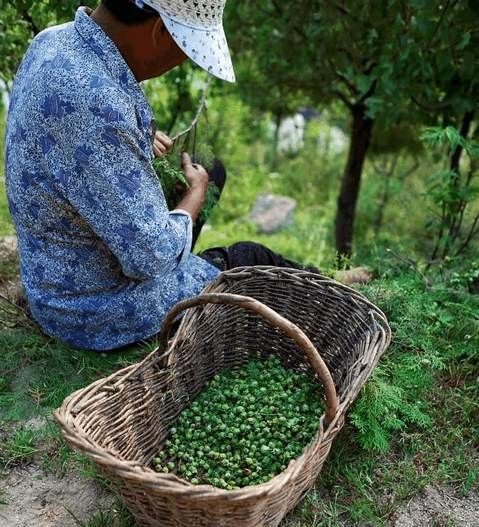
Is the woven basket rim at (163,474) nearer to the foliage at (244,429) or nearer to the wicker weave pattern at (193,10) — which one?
the foliage at (244,429)

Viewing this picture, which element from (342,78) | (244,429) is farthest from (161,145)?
(342,78)

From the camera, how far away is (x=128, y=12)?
2.08 m

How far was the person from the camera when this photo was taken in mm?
2057

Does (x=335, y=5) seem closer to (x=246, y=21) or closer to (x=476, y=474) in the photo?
(x=246, y=21)

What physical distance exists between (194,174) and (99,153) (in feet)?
2.43

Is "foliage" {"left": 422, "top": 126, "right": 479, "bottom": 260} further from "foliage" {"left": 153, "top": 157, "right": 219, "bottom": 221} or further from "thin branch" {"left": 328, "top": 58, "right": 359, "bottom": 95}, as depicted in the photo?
"foliage" {"left": 153, "top": 157, "right": 219, "bottom": 221}

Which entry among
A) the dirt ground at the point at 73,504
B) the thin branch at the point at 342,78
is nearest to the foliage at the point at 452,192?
the thin branch at the point at 342,78

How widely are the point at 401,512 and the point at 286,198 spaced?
465 centimetres

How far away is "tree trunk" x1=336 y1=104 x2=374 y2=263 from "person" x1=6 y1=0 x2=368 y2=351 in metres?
2.18

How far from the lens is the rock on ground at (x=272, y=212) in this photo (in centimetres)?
636

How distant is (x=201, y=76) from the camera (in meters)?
4.32

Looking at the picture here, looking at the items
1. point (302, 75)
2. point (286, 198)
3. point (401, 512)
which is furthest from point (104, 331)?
point (286, 198)

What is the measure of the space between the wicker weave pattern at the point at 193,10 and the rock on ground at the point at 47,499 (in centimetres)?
152

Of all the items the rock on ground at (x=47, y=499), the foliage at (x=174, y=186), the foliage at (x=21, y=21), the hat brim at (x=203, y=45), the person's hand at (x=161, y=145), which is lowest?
the rock on ground at (x=47, y=499)
